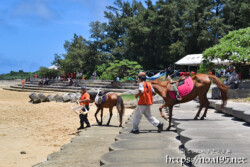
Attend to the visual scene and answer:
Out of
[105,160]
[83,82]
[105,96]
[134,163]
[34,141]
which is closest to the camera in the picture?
[134,163]

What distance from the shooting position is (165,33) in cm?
3347

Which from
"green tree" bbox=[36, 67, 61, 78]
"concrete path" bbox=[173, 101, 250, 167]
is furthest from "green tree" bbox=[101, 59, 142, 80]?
"concrete path" bbox=[173, 101, 250, 167]

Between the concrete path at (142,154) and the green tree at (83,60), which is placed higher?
the green tree at (83,60)

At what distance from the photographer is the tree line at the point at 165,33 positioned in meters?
30.9

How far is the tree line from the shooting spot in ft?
101

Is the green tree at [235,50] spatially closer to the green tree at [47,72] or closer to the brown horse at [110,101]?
the brown horse at [110,101]

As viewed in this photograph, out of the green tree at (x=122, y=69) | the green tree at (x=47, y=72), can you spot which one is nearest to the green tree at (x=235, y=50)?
the green tree at (x=122, y=69)

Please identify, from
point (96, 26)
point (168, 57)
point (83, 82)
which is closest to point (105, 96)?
point (83, 82)

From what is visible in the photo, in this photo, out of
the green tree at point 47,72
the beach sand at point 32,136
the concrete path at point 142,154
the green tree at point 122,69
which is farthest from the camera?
the green tree at point 47,72

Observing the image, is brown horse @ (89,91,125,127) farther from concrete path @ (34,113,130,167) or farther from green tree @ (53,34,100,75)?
green tree @ (53,34,100,75)

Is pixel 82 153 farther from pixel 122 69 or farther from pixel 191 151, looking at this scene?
pixel 122 69

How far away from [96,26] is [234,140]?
38525 mm

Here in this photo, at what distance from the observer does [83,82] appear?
31.8m

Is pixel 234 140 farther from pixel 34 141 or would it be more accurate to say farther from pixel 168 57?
pixel 168 57
